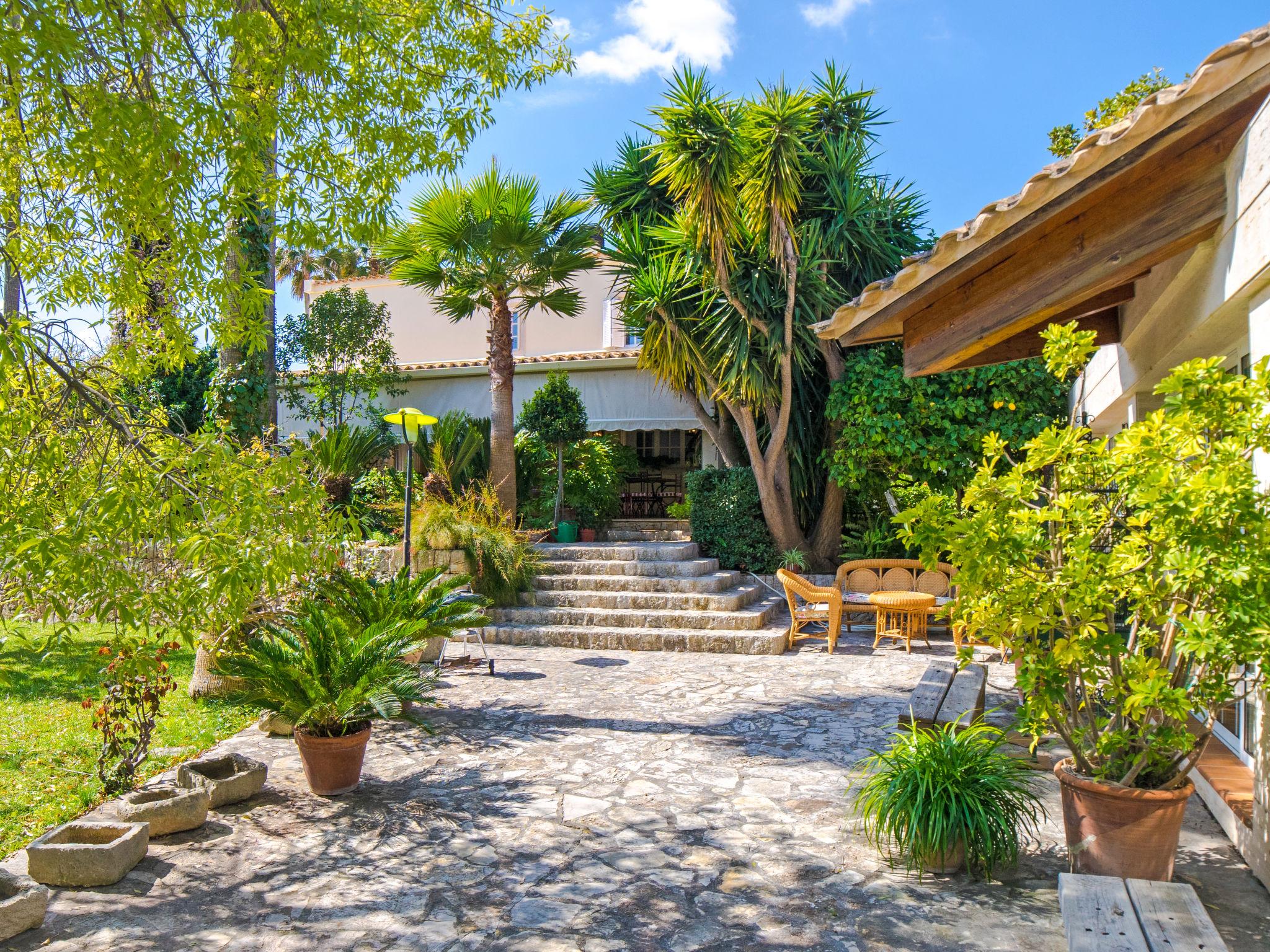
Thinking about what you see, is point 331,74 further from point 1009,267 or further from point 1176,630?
point 1176,630

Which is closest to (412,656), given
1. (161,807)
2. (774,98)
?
(161,807)

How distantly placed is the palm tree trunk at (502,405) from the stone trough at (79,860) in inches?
407

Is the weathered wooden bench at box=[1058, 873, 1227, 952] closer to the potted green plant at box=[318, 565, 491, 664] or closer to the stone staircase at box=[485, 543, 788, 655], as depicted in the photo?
the potted green plant at box=[318, 565, 491, 664]

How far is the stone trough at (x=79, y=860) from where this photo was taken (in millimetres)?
3883

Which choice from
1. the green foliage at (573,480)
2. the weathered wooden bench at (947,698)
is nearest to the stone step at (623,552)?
the green foliage at (573,480)

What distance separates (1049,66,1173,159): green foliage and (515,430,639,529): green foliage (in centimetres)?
911

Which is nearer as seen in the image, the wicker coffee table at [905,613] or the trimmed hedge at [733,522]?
the wicker coffee table at [905,613]

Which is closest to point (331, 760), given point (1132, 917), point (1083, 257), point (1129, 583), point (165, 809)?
point (165, 809)

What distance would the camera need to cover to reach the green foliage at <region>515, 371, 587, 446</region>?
15391 mm

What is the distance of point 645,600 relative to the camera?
37.6 feet

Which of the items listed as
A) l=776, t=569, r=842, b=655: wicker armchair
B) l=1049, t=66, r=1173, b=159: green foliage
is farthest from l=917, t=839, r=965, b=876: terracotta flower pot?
l=1049, t=66, r=1173, b=159: green foliage

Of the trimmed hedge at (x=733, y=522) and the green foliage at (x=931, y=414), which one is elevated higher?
the green foliage at (x=931, y=414)

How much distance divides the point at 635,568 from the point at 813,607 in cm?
281

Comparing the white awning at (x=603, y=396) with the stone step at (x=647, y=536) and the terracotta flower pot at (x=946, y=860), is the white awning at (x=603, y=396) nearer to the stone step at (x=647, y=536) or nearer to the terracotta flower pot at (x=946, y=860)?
the stone step at (x=647, y=536)
